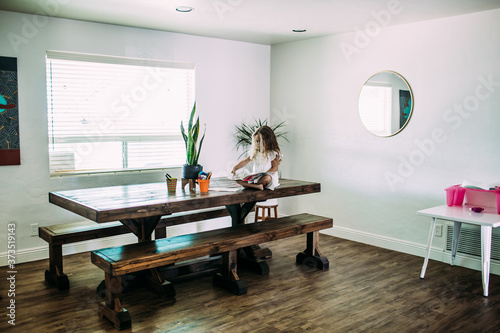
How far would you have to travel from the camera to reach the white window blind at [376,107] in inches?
184

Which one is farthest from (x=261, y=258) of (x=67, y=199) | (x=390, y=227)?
(x=67, y=199)

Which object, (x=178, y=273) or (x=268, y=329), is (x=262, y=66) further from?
(x=268, y=329)

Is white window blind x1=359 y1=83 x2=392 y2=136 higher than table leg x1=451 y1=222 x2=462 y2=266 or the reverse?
higher

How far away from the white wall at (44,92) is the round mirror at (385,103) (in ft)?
5.62

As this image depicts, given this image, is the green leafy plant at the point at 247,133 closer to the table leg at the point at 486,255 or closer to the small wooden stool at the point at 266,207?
the small wooden stool at the point at 266,207

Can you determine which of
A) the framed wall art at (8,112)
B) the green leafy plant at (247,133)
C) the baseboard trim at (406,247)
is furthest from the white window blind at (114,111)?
the baseboard trim at (406,247)

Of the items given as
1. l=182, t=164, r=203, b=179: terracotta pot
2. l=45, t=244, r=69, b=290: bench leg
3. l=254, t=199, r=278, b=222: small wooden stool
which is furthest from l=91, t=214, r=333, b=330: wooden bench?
l=254, t=199, r=278, b=222: small wooden stool

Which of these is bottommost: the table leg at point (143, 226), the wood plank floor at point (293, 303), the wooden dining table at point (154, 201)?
the wood plank floor at point (293, 303)

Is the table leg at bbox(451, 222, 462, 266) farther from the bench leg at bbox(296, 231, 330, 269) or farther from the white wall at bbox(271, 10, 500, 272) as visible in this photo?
the bench leg at bbox(296, 231, 330, 269)

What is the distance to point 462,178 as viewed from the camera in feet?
13.6

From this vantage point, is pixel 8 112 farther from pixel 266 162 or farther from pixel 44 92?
pixel 266 162

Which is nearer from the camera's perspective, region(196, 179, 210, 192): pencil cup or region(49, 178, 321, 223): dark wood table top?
region(49, 178, 321, 223): dark wood table top

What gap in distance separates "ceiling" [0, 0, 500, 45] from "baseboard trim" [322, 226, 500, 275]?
2.23m

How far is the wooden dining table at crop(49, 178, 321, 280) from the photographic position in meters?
3.01
